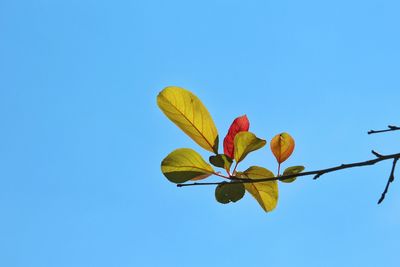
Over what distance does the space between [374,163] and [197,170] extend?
518mm

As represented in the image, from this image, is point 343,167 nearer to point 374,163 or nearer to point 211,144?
point 374,163

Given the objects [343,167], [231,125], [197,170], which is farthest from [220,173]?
[343,167]

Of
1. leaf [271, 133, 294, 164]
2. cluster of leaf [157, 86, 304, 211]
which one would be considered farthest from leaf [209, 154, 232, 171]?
leaf [271, 133, 294, 164]

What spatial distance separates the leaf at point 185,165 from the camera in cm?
158

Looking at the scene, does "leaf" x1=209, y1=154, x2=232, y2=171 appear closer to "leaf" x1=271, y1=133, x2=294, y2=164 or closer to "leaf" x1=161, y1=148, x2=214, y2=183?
"leaf" x1=161, y1=148, x2=214, y2=183

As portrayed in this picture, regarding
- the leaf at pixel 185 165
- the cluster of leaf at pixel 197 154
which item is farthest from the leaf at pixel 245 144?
the leaf at pixel 185 165

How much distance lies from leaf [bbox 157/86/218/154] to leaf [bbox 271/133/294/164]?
0.95 ft

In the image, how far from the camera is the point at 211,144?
63.4 inches

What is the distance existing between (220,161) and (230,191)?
0.31 ft

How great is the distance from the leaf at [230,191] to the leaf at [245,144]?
0.36 ft

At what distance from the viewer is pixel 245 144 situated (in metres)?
1.62

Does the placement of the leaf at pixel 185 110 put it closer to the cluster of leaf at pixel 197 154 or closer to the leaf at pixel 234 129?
the cluster of leaf at pixel 197 154

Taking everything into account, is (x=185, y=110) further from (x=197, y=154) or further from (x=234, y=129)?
(x=234, y=129)

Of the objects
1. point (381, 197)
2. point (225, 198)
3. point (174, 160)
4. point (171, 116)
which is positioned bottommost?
point (381, 197)
